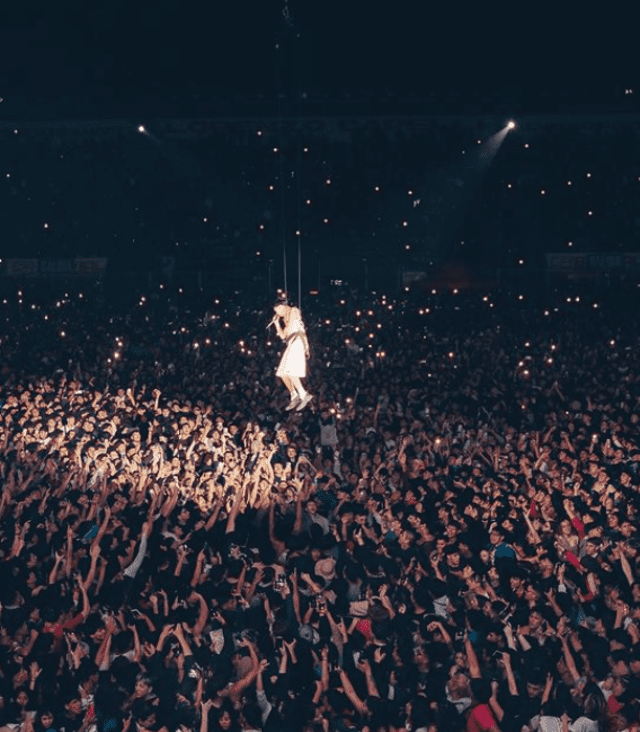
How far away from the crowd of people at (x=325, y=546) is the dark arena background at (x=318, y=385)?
31 millimetres

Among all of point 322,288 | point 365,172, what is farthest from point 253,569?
point 365,172

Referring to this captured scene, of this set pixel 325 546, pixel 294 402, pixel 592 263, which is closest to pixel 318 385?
pixel 294 402

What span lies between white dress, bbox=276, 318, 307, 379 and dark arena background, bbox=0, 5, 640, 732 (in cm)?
82

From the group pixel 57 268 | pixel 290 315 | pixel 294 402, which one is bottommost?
pixel 294 402

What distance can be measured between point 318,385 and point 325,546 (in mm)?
4861

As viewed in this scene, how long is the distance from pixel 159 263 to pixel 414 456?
43.3 ft

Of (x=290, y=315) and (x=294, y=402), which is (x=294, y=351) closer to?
(x=290, y=315)

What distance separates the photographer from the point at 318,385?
12.5m

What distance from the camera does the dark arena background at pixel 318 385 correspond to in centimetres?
603

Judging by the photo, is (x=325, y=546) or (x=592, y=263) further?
(x=592, y=263)

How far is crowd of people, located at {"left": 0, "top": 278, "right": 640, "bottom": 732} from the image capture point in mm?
5758

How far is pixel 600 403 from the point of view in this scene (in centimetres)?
1062

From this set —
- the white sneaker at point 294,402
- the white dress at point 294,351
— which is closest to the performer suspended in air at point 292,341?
the white dress at point 294,351

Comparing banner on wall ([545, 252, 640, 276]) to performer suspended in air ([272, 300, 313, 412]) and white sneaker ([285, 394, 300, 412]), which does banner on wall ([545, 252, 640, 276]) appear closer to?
white sneaker ([285, 394, 300, 412])
